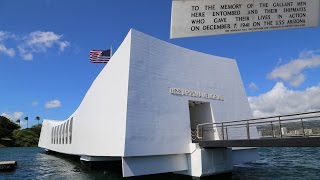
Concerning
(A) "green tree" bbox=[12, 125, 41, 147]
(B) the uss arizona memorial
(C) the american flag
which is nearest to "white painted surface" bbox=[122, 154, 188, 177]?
(B) the uss arizona memorial

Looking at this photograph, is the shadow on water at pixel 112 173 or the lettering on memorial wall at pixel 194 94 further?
the lettering on memorial wall at pixel 194 94

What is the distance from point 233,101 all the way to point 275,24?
18.9 m

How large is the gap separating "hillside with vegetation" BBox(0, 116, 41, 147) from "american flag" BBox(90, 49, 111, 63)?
8545 cm

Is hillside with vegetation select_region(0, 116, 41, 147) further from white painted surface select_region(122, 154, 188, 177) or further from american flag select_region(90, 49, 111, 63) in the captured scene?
white painted surface select_region(122, 154, 188, 177)

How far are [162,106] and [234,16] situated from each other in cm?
1439

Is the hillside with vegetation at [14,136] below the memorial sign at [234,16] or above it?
above

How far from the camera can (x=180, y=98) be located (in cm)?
1833

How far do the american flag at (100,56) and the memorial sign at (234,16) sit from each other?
22.1 m

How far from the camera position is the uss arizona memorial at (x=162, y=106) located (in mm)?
15977

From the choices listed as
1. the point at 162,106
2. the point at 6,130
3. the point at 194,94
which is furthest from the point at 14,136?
the point at 162,106

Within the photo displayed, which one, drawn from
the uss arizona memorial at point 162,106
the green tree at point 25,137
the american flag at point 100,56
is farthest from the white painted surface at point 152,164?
the green tree at point 25,137

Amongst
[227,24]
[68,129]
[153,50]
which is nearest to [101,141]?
[153,50]

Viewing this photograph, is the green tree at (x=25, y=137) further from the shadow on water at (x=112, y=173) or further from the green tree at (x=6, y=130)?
the shadow on water at (x=112, y=173)

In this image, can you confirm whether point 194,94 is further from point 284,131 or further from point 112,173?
point 112,173
